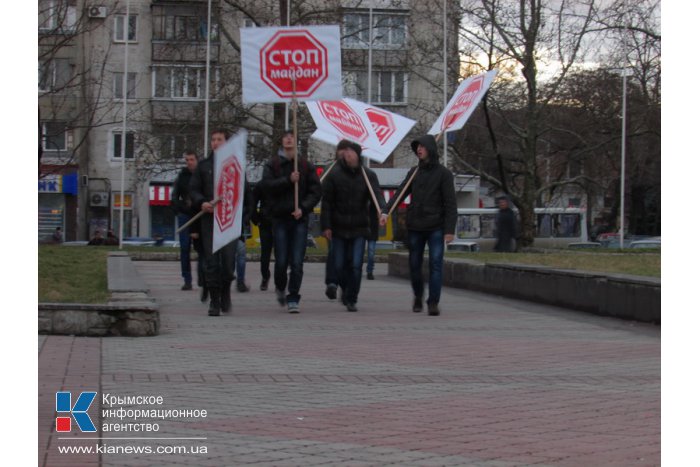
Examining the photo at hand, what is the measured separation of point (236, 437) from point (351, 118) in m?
13.7

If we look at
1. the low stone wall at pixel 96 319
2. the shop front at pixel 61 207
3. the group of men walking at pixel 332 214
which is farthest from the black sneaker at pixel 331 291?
the shop front at pixel 61 207

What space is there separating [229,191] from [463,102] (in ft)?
19.4

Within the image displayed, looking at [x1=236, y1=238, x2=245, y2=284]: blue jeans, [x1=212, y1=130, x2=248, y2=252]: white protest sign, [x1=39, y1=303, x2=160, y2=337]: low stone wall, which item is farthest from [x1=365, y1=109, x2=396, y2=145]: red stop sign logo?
[x1=39, y1=303, x2=160, y2=337]: low stone wall

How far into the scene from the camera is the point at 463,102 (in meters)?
16.7

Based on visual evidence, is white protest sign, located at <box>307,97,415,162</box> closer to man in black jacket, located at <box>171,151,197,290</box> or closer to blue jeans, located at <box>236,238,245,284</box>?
blue jeans, located at <box>236,238,245,284</box>

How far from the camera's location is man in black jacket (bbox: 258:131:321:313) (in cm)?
1291

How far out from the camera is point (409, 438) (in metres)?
5.82

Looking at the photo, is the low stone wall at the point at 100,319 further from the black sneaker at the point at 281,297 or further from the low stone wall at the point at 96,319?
the black sneaker at the point at 281,297

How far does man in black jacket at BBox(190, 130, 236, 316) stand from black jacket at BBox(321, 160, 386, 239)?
1.65 meters

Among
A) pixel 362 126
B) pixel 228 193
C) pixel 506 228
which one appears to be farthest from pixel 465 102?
pixel 506 228

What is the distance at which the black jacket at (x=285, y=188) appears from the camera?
12938 mm

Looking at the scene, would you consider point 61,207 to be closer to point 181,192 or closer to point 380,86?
point 380,86

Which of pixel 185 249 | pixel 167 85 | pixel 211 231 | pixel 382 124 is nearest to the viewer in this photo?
pixel 211 231

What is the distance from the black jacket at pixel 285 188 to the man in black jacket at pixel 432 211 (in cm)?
111
